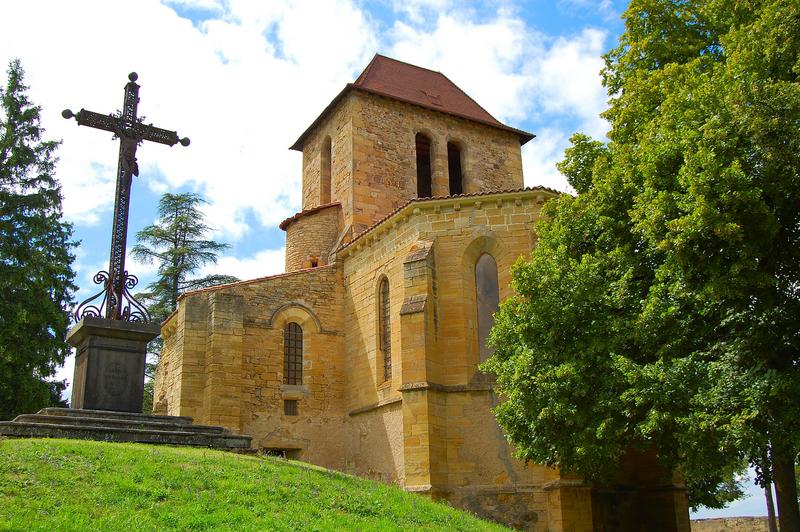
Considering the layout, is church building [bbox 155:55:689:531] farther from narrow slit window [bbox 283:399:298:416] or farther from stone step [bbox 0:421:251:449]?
stone step [bbox 0:421:251:449]

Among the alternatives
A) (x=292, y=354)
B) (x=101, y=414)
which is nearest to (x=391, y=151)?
(x=292, y=354)

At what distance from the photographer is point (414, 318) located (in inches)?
680

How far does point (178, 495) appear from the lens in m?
8.69

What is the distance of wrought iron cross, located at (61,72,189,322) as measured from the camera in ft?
42.7

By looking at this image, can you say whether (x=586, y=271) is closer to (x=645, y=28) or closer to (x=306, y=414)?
(x=645, y=28)

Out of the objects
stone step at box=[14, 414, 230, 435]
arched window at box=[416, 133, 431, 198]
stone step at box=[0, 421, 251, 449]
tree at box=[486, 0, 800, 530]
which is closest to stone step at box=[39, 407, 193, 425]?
stone step at box=[14, 414, 230, 435]

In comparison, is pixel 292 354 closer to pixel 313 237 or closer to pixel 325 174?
pixel 313 237

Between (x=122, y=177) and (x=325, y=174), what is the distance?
1377 centimetres

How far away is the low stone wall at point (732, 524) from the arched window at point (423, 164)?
50.6ft

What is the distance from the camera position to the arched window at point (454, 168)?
2706cm

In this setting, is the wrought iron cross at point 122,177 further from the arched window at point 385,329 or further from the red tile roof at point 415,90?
the red tile roof at point 415,90

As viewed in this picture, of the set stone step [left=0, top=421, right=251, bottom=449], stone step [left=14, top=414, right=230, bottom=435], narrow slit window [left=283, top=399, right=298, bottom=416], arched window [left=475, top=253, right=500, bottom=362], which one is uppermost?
arched window [left=475, top=253, right=500, bottom=362]

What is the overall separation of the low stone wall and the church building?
887 cm

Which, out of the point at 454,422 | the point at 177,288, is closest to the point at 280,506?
the point at 454,422
